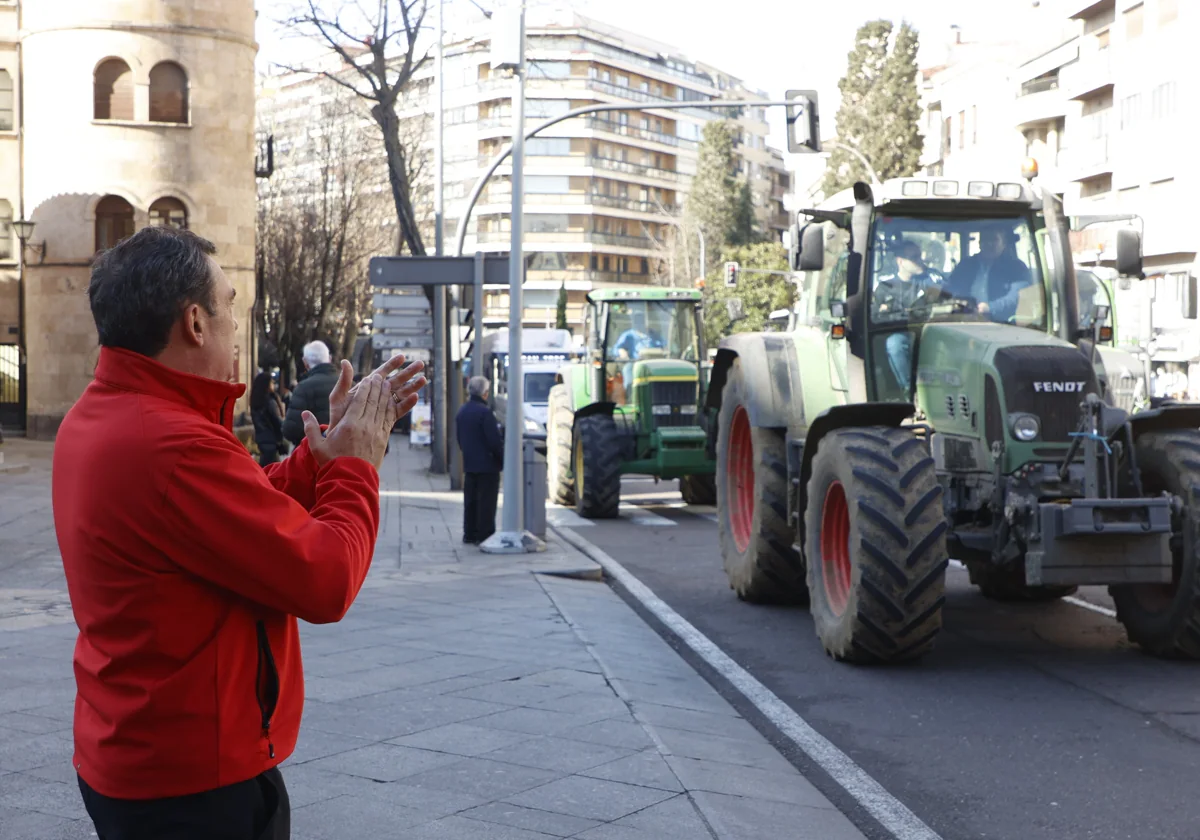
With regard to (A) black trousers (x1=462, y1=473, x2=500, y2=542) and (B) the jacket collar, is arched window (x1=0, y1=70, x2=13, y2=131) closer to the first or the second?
(A) black trousers (x1=462, y1=473, x2=500, y2=542)

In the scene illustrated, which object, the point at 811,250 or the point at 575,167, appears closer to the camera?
the point at 811,250

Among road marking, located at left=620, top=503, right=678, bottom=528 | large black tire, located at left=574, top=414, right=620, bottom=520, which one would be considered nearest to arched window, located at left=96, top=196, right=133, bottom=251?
road marking, located at left=620, top=503, right=678, bottom=528

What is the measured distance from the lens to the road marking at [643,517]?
18.4 meters

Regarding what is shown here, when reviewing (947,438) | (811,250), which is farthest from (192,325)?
(811,250)

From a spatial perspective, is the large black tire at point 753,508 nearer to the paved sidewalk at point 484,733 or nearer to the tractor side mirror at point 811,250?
the paved sidewalk at point 484,733

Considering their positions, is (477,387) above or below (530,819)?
above

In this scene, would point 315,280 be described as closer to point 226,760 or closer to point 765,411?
point 765,411

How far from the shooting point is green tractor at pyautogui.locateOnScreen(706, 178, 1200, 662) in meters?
8.13

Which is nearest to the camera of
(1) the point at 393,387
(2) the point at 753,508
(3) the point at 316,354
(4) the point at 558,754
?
(1) the point at 393,387

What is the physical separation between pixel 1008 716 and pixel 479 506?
28.0 feet

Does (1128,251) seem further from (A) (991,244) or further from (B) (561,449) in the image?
(B) (561,449)

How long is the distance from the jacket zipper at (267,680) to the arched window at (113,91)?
109 feet

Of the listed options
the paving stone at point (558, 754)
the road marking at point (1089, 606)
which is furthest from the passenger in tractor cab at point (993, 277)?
the paving stone at point (558, 754)

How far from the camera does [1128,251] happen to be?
377 inches
